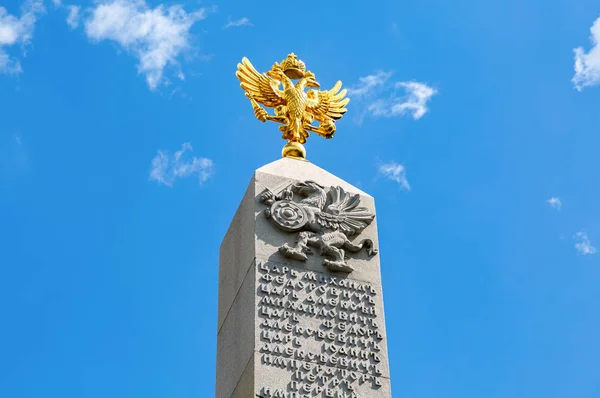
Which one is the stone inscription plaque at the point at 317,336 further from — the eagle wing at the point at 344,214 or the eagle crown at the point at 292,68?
the eagle crown at the point at 292,68

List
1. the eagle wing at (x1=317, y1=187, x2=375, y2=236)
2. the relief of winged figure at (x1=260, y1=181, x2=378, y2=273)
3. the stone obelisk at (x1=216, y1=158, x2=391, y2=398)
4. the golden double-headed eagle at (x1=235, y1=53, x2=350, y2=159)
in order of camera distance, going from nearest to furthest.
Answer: the stone obelisk at (x1=216, y1=158, x2=391, y2=398) → the relief of winged figure at (x1=260, y1=181, x2=378, y2=273) → the eagle wing at (x1=317, y1=187, x2=375, y2=236) → the golden double-headed eagle at (x1=235, y1=53, x2=350, y2=159)

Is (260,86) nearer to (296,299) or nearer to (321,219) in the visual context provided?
(321,219)

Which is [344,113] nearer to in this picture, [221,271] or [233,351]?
[221,271]

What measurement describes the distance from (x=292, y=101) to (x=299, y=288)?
4.46 meters

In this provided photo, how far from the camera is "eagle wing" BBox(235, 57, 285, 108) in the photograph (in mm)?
24328

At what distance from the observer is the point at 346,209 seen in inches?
→ 889

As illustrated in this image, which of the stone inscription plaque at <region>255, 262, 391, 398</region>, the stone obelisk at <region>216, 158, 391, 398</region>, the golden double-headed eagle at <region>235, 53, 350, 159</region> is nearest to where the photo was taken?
the stone inscription plaque at <region>255, 262, 391, 398</region>

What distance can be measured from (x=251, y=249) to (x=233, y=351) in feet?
5.54

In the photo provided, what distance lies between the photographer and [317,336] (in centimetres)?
2061

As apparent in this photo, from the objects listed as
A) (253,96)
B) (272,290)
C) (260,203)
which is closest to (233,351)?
(272,290)

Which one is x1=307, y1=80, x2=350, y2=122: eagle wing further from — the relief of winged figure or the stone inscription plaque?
the stone inscription plaque

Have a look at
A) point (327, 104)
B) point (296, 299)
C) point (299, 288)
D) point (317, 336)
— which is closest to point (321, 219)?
point (299, 288)

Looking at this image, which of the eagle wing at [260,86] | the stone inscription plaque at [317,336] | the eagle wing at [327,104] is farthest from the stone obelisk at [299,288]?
the eagle wing at [327,104]

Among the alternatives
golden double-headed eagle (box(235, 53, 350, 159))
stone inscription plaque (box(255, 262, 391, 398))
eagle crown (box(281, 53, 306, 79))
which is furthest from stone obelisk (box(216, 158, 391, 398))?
eagle crown (box(281, 53, 306, 79))
